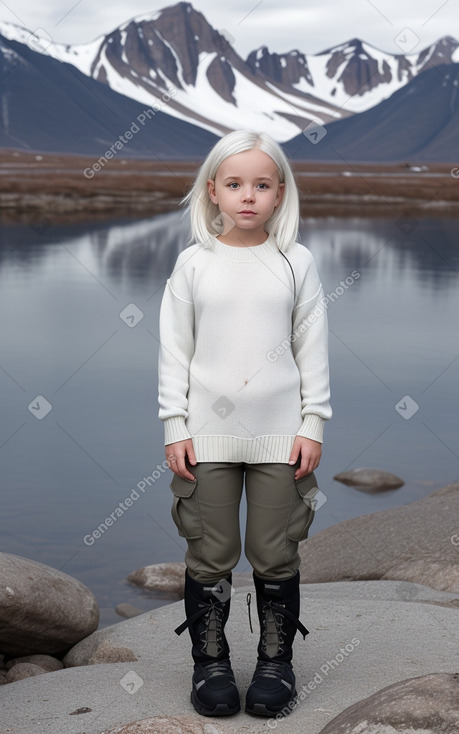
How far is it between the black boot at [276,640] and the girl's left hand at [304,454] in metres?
0.35

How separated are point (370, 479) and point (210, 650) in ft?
15.6

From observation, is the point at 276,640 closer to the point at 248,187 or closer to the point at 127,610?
the point at 248,187

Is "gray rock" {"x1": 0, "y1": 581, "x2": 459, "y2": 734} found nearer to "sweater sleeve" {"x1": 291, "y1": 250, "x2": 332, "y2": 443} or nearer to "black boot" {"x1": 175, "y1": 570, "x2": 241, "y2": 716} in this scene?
"black boot" {"x1": 175, "y1": 570, "x2": 241, "y2": 716}

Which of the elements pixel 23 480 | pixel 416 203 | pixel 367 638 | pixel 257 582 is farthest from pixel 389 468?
pixel 416 203

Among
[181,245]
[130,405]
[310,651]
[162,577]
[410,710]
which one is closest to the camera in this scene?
[410,710]

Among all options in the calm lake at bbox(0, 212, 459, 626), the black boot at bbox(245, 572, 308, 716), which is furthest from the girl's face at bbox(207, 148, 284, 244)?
the black boot at bbox(245, 572, 308, 716)

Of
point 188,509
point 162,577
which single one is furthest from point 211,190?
point 162,577

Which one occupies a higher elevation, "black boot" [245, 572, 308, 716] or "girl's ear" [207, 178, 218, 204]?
"girl's ear" [207, 178, 218, 204]

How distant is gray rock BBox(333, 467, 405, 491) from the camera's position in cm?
780

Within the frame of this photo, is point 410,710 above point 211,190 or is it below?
below

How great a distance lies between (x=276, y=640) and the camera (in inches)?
127

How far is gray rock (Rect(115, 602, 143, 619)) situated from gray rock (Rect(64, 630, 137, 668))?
1030 millimetres

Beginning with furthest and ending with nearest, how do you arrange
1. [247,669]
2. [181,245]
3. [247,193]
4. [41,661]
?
[181,245], [41,661], [247,669], [247,193]

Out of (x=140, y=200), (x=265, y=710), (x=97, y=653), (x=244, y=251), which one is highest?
(x=140, y=200)
